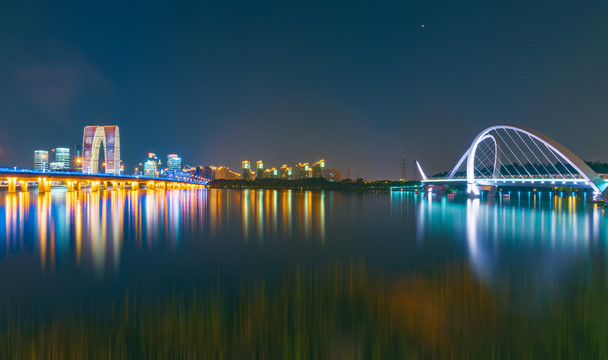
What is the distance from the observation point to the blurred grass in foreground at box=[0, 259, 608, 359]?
479cm

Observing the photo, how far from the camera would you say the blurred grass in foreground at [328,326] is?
188 inches

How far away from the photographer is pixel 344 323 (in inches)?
225

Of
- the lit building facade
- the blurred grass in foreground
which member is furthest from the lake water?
the lit building facade

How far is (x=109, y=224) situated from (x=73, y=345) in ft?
57.0

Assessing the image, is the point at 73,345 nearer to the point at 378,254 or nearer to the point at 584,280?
the point at 378,254

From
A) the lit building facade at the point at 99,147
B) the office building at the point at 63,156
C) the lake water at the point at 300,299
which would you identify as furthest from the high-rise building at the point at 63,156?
the lake water at the point at 300,299

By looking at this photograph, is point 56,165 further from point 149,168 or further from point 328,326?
point 328,326

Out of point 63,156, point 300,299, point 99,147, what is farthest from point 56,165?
point 300,299

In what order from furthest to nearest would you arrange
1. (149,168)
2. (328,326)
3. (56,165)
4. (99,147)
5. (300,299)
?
(149,168), (56,165), (99,147), (300,299), (328,326)

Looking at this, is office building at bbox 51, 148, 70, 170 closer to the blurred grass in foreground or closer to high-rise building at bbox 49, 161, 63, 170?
high-rise building at bbox 49, 161, 63, 170

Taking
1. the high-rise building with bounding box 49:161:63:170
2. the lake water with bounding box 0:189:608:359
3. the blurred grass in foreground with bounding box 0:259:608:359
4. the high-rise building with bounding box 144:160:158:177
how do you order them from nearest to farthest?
the blurred grass in foreground with bounding box 0:259:608:359 < the lake water with bounding box 0:189:608:359 < the high-rise building with bounding box 49:161:63:170 < the high-rise building with bounding box 144:160:158:177

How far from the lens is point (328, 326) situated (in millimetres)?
5590

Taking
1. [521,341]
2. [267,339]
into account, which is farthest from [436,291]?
[267,339]

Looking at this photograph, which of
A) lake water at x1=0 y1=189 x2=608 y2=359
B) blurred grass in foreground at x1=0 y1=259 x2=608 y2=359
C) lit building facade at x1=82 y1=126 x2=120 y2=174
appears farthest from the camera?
lit building facade at x1=82 y1=126 x2=120 y2=174
